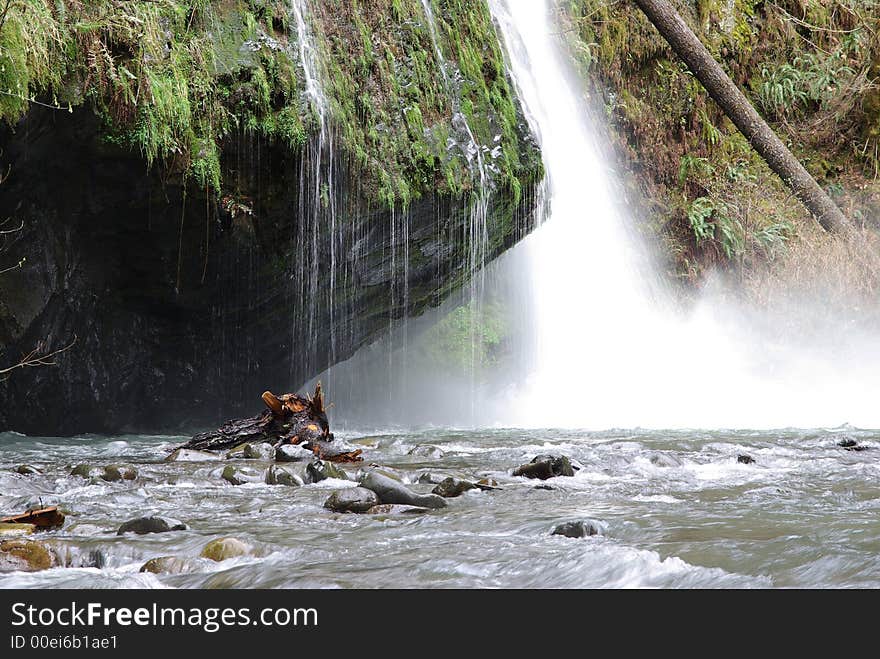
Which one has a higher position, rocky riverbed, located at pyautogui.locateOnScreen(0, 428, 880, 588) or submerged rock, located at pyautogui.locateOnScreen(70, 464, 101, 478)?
submerged rock, located at pyautogui.locateOnScreen(70, 464, 101, 478)

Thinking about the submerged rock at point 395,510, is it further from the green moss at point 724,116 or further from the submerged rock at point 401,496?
the green moss at point 724,116

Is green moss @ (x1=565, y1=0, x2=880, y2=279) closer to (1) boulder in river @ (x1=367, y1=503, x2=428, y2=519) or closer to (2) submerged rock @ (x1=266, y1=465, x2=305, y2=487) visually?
(2) submerged rock @ (x1=266, y1=465, x2=305, y2=487)

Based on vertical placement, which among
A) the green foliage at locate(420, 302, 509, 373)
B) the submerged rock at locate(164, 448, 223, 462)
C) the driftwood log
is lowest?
the submerged rock at locate(164, 448, 223, 462)

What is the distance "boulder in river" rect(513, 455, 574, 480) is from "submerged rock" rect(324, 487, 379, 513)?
5.11ft

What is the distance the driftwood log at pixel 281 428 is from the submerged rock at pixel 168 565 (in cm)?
404

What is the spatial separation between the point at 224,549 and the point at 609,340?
1143 centimetres

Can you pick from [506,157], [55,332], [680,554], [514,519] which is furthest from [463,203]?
[680,554]

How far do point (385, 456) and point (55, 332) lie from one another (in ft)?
12.3

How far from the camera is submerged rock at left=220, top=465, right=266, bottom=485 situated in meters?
5.47

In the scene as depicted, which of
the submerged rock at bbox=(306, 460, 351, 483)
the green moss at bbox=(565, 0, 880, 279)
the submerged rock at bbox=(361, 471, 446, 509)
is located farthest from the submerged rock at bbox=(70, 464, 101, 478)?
the green moss at bbox=(565, 0, 880, 279)

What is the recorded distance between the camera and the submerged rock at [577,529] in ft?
11.9

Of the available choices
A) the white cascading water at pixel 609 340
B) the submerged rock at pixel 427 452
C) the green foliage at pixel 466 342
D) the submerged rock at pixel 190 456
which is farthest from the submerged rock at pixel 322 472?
the green foliage at pixel 466 342

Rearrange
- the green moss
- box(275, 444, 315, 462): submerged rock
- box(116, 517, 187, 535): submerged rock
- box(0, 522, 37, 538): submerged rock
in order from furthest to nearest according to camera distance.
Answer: the green moss
box(275, 444, 315, 462): submerged rock
box(116, 517, 187, 535): submerged rock
box(0, 522, 37, 538): submerged rock

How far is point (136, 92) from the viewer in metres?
7.34
